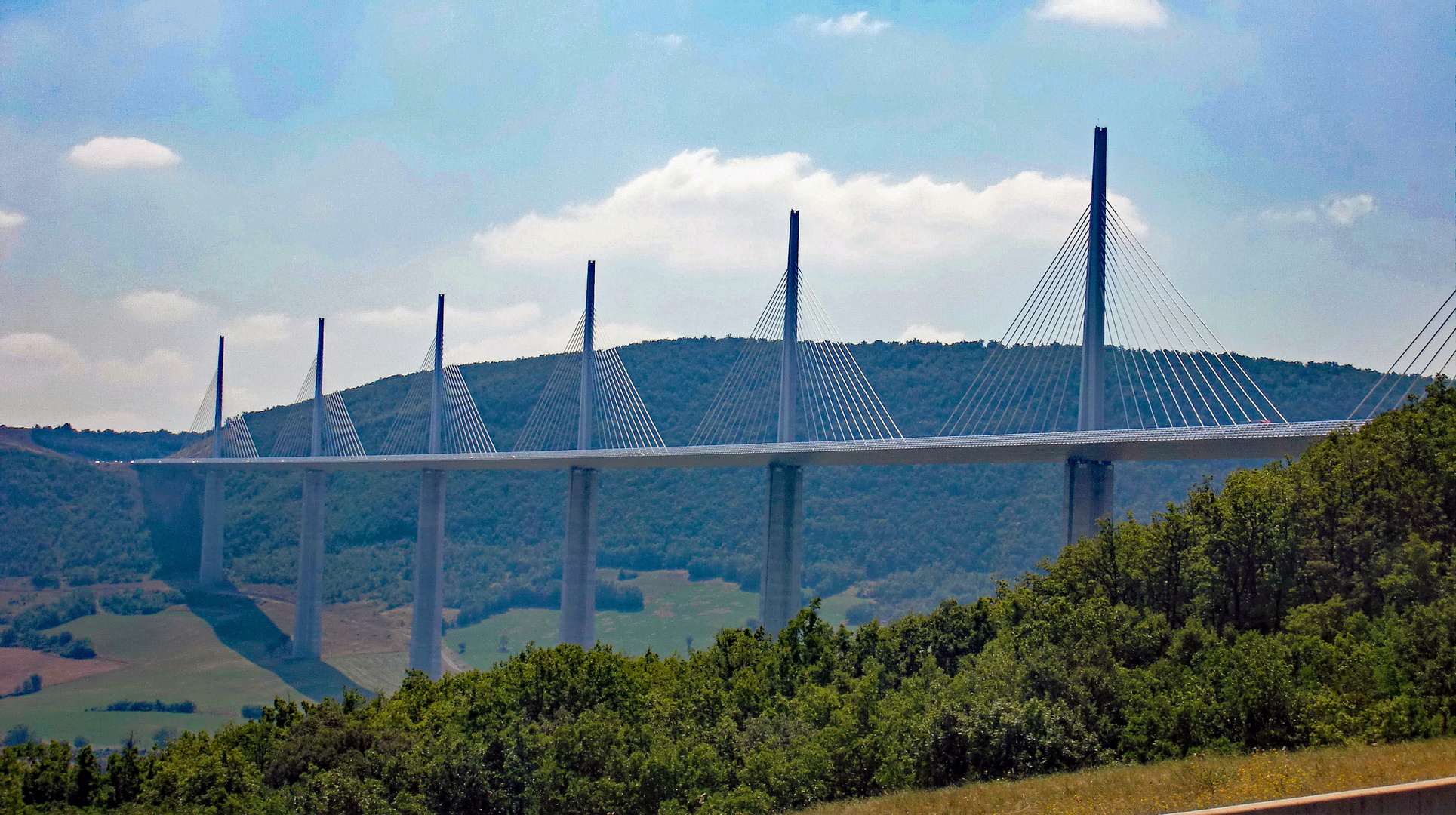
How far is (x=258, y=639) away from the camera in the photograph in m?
76.2

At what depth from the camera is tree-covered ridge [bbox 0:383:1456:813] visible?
18.1 meters

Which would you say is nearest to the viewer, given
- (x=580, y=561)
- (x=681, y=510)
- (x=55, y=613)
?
(x=580, y=561)

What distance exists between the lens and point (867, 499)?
92.6m

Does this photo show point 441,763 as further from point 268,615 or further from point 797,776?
point 268,615

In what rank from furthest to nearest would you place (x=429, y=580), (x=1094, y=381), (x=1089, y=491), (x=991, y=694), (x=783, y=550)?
(x=429, y=580) → (x=783, y=550) → (x=1089, y=491) → (x=1094, y=381) → (x=991, y=694)

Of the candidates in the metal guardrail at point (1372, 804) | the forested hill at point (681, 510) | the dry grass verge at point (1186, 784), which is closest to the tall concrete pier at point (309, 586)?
the forested hill at point (681, 510)

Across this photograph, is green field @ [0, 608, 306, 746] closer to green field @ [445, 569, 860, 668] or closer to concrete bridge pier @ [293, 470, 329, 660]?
concrete bridge pier @ [293, 470, 329, 660]

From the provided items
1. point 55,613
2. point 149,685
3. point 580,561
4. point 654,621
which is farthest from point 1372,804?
point 55,613

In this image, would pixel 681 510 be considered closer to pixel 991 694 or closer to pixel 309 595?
pixel 309 595

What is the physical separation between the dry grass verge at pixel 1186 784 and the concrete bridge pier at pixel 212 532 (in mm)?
79806

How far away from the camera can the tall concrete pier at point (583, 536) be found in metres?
52.2

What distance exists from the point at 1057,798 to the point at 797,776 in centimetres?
554

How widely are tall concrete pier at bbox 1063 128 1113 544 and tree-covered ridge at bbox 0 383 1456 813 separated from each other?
5.02 m

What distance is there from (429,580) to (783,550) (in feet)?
75.8
